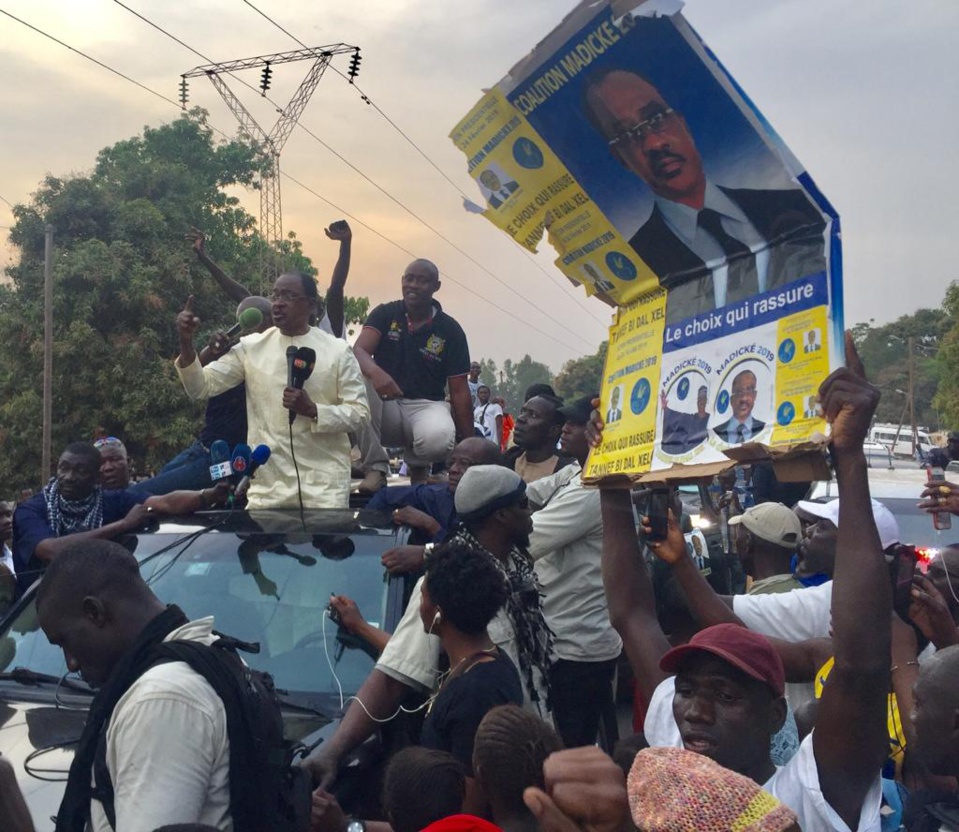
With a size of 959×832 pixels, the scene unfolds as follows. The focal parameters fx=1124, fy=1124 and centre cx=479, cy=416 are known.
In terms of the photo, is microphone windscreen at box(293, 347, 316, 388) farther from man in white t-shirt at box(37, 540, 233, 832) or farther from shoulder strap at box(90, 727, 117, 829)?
shoulder strap at box(90, 727, 117, 829)

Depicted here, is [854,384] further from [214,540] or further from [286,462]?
[286,462]

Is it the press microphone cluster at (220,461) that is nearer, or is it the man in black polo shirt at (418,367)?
the press microphone cluster at (220,461)

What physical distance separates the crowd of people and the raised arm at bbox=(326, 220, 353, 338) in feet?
1.91

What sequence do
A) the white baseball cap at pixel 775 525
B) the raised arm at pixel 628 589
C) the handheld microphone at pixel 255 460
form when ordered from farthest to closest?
the handheld microphone at pixel 255 460, the white baseball cap at pixel 775 525, the raised arm at pixel 628 589

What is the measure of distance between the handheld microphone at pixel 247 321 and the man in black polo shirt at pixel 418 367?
27.2 inches

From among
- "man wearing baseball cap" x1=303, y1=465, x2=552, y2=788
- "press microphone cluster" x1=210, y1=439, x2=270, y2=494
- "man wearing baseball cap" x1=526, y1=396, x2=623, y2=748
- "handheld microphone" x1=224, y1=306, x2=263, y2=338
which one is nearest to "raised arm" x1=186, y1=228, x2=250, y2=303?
"handheld microphone" x1=224, y1=306, x2=263, y2=338

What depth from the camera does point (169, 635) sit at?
272cm

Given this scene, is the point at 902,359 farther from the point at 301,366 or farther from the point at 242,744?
the point at 242,744

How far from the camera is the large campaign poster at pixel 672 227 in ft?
8.84

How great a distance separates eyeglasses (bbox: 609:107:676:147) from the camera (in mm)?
2854

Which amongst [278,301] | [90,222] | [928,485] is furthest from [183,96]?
[928,485]

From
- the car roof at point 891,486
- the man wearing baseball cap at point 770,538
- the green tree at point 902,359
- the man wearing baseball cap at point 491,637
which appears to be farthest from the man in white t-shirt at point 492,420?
the green tree at point 902,359

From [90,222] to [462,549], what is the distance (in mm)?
25638

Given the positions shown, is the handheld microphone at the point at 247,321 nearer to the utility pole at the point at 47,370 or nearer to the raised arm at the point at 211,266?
the raised arm at the point at 211,266
